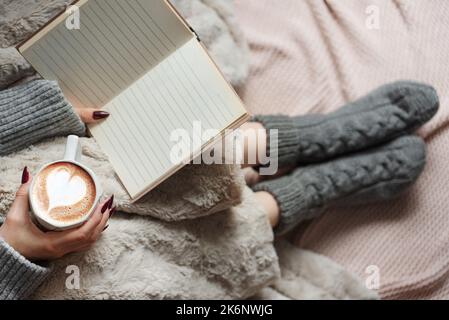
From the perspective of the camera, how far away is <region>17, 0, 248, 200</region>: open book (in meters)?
0.66

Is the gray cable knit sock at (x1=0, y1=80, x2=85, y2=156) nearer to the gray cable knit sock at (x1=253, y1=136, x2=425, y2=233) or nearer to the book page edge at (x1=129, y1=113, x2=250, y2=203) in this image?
the book page edge at (x1=129, y1=113, x2=250, y2=203)

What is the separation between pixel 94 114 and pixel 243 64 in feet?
1.17

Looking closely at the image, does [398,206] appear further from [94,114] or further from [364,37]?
[94,114]

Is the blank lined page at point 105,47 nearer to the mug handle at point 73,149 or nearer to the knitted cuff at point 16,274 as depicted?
the mug handle at point 73,149

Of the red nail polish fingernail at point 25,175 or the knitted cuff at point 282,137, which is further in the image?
the knitted cuff at point 282,137

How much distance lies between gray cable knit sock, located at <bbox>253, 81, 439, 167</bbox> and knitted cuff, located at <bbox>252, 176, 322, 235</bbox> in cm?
4

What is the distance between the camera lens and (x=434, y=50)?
0.98 metres

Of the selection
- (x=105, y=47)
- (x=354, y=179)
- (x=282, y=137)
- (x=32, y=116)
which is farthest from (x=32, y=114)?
(x=354, y=179)

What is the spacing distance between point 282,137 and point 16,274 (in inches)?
19.1

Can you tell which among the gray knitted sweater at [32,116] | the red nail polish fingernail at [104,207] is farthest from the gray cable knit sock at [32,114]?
the red nail polish fingernail at [104,207]

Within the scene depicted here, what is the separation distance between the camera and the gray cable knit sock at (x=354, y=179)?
93 centimetres

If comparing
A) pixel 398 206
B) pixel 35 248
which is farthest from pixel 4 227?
pixel 398 206

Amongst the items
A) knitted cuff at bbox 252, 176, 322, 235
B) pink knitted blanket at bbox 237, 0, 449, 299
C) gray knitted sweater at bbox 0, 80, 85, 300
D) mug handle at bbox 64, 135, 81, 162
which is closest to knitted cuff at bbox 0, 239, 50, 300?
gray knitted sweater at bbox 0, 80, 85, 300

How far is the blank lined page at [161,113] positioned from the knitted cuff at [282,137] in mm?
265
